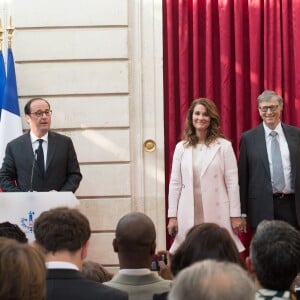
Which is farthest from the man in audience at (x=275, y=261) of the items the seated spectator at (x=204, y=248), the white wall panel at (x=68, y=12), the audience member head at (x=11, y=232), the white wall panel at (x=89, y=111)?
the white wall panel at (x=68, y=12)

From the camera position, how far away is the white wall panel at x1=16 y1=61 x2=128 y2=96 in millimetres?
8180

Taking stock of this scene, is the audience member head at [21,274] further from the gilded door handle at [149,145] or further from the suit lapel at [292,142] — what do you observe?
the gilded door handle at [149,145]

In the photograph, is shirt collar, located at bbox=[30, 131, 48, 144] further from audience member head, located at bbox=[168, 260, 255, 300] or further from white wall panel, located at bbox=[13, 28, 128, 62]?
audience member head, located at bbox=[168, 260, 255, 300]

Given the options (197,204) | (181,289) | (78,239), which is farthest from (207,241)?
(197,204)

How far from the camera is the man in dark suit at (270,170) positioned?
6.82 m

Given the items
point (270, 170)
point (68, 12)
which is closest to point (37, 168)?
point (270, 170)

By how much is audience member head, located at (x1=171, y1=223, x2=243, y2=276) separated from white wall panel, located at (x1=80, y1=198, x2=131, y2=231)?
4857 mm

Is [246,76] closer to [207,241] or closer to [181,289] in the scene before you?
[207,241]

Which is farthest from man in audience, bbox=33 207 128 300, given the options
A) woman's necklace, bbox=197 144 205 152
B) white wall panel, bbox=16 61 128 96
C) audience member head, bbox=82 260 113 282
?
white wall panel, bbox=16 61 128 96

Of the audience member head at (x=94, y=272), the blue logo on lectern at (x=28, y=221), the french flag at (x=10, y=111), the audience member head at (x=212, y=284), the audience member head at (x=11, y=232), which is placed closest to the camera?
the audience member head at (x=212, y=284)

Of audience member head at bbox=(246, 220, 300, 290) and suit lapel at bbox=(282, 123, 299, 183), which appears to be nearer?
audience member head at bbox=(246, 220, 300, 290)

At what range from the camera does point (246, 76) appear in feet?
26.8

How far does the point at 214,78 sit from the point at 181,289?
241 inches

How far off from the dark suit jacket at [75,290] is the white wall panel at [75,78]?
5.10 metres
